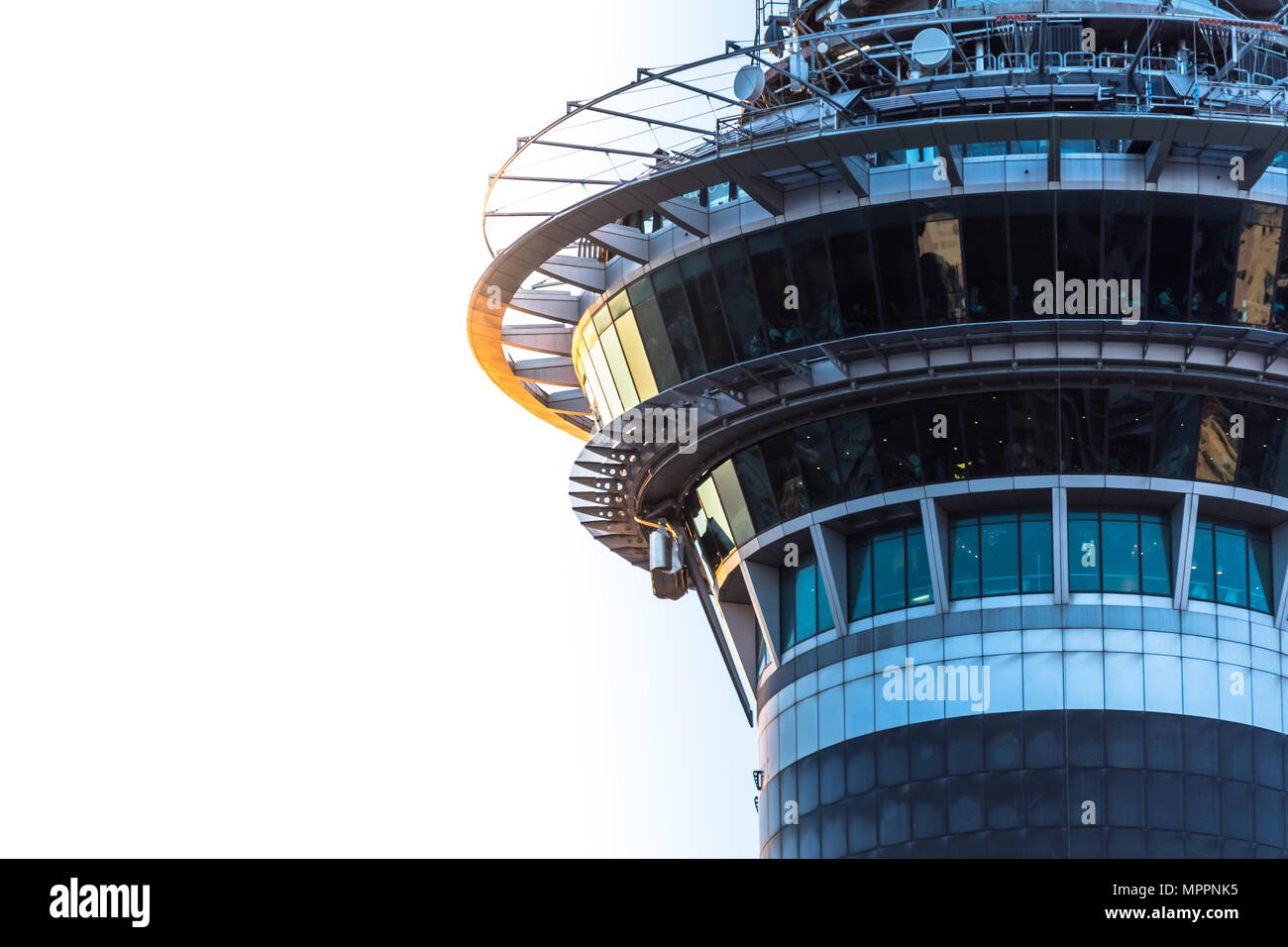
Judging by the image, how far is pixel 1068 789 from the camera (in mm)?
61188

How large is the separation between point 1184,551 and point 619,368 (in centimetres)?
1625

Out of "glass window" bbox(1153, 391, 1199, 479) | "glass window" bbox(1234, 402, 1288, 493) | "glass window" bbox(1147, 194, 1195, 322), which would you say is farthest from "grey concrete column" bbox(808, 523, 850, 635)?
"glass window" bbox(1234, 402, 1288, 493)

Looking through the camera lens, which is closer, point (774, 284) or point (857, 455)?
point (774, 284)

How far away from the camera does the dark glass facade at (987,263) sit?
61219 millimetres

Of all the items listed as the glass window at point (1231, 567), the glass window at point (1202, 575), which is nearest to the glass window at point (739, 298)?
the glass window at point (1202, 575)

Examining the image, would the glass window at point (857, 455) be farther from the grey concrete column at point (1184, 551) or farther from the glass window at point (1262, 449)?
the glass window at point (1262, 449)

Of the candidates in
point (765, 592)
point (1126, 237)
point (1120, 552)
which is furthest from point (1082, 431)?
point (765, 592)

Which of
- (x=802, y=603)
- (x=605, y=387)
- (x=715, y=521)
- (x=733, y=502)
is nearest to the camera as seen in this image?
(x=802, y=603)

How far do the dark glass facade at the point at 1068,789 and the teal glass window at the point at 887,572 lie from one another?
354 cm

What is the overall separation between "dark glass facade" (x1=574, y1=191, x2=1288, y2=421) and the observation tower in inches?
3.1

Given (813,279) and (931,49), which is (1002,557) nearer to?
(813,279)
